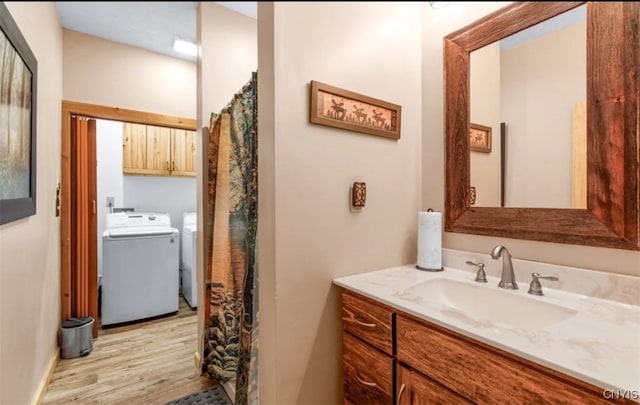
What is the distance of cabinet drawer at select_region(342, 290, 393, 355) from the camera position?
95 centimetres

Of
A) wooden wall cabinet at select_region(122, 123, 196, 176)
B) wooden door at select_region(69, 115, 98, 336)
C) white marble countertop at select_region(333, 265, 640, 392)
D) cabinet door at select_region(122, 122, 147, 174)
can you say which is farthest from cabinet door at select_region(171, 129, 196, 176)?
wooden door at select_region(69, 115, 98, 336)

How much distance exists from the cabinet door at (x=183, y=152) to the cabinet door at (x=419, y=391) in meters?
1.35

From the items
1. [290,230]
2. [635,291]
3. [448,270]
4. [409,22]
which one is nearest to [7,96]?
[290,230]

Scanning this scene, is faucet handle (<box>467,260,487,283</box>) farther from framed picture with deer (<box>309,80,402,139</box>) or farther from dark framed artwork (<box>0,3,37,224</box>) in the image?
dark framed artwork (<box>0,3,37,224</box>)

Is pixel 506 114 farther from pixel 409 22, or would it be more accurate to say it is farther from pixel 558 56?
pixel 409 22

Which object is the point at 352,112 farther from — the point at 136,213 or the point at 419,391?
the point at 136,213

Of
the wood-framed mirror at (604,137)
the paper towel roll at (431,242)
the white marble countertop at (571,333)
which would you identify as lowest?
the white marble countertop at (571,333)

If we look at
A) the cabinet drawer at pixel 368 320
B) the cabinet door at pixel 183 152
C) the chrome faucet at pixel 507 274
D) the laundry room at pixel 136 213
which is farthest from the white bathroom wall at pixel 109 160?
the chrome faucet at pixel 507 274

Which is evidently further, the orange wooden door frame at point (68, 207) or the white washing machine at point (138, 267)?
the white washing machine at point (138, 267)

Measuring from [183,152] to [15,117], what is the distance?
75 centimetres

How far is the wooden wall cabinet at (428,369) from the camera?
0.62 m

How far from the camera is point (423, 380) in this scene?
842 millimetres

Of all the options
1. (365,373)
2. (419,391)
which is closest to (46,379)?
(365,373)

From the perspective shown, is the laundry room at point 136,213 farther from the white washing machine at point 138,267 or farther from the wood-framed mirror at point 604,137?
the wood-framed mirror at point 604,137
